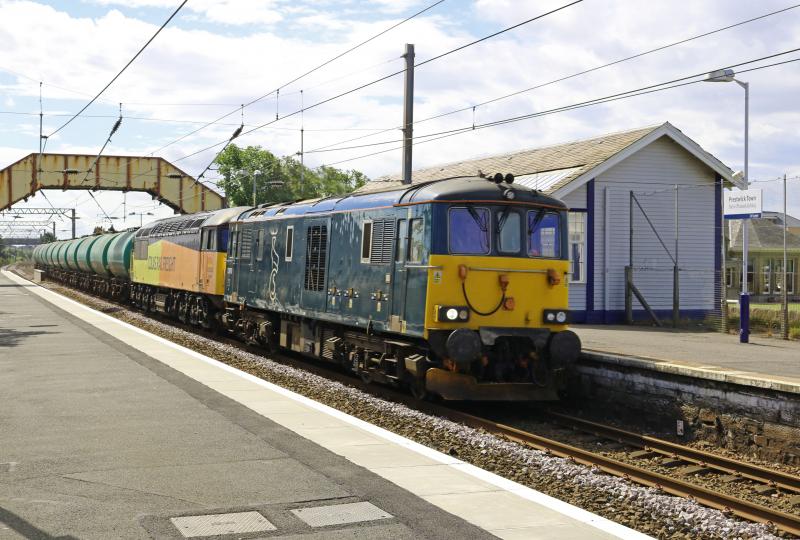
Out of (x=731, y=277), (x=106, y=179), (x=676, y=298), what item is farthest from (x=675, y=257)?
(x=106, y=179)

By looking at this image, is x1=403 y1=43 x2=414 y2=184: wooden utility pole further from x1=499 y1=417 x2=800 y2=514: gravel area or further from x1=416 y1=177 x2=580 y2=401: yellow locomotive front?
x1=499 y1=417 x2=800 y2=514: gravel area

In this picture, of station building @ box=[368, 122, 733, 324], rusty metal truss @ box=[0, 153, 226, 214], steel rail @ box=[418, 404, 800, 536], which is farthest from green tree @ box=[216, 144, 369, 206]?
steel rail @ box=[418, 404, 800, 536]

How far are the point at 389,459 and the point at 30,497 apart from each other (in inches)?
127

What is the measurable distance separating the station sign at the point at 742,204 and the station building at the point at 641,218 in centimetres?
429

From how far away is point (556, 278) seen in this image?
12.6 metres

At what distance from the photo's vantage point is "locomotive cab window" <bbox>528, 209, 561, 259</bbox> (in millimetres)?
12461

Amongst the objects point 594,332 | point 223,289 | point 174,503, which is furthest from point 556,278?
point 223,289

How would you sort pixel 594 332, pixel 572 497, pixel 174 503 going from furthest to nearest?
pixel 594 332, pixel 572 497, pixel 174 503

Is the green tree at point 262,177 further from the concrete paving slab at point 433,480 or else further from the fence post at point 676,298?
the concrete paving slab at point 433,480

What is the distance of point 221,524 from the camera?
616cm

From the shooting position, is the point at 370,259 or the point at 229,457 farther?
the point at 370,259

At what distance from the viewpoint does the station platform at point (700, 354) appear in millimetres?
11195

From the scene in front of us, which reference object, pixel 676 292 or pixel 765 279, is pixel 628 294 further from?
pixel 765 279

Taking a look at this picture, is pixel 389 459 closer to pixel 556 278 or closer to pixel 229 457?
pixel 229 457
